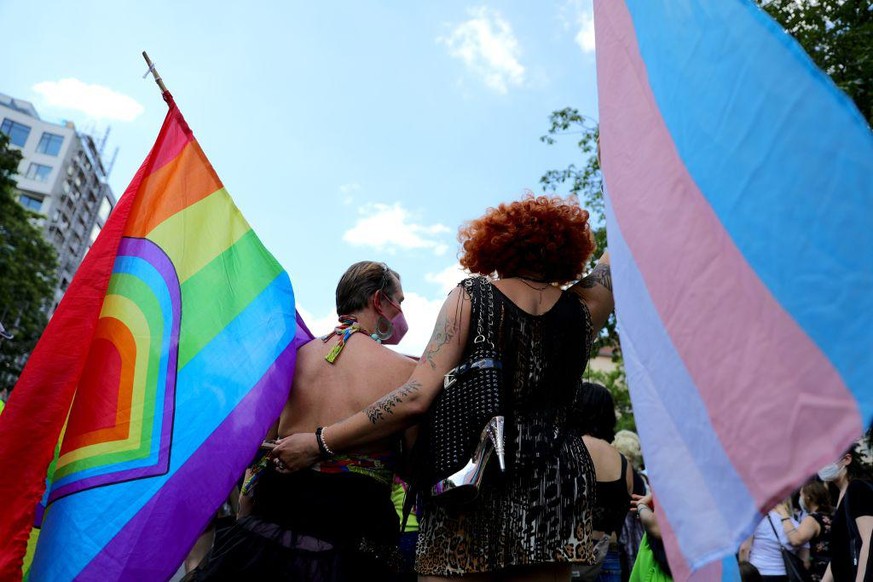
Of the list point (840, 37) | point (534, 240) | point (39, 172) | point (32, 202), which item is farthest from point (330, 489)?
point (39, 172)

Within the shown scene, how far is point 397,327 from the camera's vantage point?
10.3 feet

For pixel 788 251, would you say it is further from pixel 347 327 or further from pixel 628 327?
pixel 347 327

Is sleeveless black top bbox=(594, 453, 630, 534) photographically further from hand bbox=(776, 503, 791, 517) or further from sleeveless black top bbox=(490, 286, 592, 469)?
hand bbox=(776, 503, 791, 517)

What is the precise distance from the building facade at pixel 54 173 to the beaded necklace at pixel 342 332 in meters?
61.3

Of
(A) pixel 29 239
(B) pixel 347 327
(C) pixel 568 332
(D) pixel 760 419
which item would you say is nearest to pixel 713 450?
(D) pixel 760 419

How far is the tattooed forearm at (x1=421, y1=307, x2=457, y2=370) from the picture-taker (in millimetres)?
2395

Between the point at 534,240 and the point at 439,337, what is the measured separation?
52 centimetres

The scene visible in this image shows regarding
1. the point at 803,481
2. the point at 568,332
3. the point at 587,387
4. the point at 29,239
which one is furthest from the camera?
the point at 29,239

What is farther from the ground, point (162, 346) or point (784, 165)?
point (162, 346)

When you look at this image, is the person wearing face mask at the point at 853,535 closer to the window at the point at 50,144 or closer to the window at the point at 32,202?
the window at the point at 32,202

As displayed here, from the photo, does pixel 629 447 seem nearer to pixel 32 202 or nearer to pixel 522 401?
pixel 522 401

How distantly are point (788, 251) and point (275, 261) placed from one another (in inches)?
93.9

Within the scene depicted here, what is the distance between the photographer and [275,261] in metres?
3.27

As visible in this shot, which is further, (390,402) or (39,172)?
(39,172)
